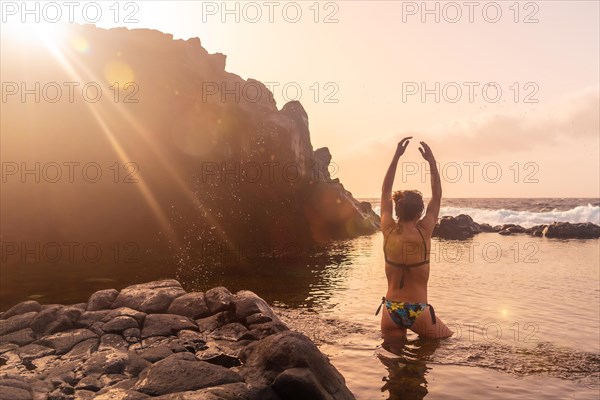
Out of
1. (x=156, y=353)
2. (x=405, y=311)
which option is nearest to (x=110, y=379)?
(x=156, y=353)

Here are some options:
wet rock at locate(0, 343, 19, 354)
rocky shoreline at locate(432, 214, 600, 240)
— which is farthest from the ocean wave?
wet rock at locate(0, 343, 19, 354)

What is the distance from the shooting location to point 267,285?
18.4m

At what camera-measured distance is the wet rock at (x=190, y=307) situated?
10289 millimetres

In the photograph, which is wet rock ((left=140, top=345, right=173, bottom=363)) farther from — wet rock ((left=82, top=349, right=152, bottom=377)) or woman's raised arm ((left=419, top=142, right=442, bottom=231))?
woman's raised arm ((left=419, top=142, right=442, bottom=231))

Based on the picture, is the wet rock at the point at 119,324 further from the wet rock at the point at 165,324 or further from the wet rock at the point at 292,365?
the wet rock at the point at 292,365

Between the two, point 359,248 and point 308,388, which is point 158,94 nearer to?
point 359,248

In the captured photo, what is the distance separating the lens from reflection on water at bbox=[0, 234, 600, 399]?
800 cm

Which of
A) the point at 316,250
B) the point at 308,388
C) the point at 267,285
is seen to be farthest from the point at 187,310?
the point at 316,250

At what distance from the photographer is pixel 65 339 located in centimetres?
859

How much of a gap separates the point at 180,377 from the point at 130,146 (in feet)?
103

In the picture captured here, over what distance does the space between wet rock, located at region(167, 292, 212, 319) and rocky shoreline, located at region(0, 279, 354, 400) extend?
0.02m

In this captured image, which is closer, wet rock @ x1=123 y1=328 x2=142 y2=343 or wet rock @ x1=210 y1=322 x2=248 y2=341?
wet rock @ x1=123 y1=328 x2=142 y2=343

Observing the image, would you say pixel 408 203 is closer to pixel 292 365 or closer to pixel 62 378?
pixel 292 365

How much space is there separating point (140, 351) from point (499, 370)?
5872 mm
